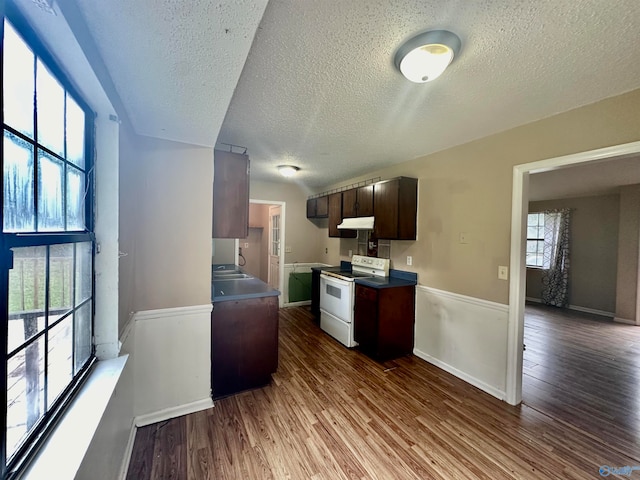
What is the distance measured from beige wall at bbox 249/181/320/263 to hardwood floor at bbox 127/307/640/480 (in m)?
2.58

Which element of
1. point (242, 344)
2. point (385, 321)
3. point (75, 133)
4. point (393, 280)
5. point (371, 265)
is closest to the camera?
point (75, 133)

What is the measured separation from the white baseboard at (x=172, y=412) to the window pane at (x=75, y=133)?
1.83m

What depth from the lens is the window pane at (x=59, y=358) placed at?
3.09ft

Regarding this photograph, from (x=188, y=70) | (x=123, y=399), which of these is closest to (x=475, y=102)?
(x=188, y=70)

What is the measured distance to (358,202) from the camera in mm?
3721

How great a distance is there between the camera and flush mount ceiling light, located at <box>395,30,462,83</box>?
1234mm

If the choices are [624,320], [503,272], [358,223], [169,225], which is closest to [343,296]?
[358,223]

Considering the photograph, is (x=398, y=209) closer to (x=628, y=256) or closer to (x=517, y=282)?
(x=517, y=282)

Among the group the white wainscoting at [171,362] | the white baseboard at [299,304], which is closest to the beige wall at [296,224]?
the white baseboard at [299,304]

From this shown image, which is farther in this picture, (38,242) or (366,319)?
(366,319)

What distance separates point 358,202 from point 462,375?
2412 mm

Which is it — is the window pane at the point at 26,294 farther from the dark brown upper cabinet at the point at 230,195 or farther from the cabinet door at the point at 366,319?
the cabinet door at the point at 366,319

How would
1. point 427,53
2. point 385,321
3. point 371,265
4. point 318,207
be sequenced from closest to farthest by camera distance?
point 427,53 → point 385,321 → point 371,265 → point 318,207

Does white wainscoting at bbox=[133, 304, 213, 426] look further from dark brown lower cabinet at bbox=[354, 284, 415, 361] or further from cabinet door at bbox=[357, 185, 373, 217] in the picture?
cabinet door at bbox=[357, 185, 373, 217]
